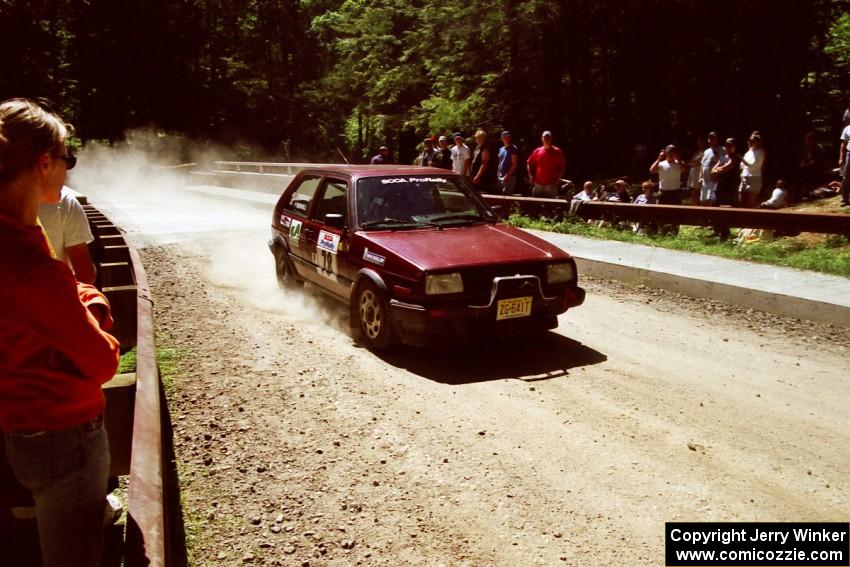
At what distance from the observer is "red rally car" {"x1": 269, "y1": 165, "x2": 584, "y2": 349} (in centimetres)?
593

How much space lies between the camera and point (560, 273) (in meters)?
6.40

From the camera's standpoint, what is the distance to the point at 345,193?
7.31 metres

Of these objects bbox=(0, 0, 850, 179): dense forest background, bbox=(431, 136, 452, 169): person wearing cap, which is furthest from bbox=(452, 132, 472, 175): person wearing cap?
bbox=(0, 0, 850, 179): dense forest background

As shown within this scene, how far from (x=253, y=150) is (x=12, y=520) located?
47.9 m

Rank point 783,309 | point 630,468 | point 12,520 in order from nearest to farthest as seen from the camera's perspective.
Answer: point 12,520 < point 630,468 < point 783,309

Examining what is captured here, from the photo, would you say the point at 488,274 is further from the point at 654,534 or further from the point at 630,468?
the point at 654,534

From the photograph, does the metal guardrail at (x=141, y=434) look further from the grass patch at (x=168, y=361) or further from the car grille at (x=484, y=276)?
the car grille at (x=484, y=276)

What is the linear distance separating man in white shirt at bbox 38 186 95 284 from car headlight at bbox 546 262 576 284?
12.7 ft

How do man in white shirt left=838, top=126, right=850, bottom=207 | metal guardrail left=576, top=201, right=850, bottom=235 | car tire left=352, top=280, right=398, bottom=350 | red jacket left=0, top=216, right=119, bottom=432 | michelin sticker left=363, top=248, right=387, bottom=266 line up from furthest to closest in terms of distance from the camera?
man in white shirt left=838, top=126, right=850, bottom=207
metal guardrail left=576, top=201, right=850, bottom=235
michelin sticker left=363, top=248, right=387, bottom=266
car tire left=352, top=280, right=398, bottom=350
red jacket left=0, top=216, right=119, bottom=432

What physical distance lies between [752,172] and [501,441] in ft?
35.8

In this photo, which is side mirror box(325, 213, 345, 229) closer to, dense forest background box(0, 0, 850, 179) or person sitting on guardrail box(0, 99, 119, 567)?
person sitting on guardrail box(0, 99, 119, 567)

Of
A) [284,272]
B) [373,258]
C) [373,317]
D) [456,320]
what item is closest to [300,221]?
[284,272]

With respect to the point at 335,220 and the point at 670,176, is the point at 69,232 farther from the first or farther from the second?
the point at 670,176

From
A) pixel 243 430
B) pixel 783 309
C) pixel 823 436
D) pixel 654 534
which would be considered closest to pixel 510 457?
pixel 654 534
